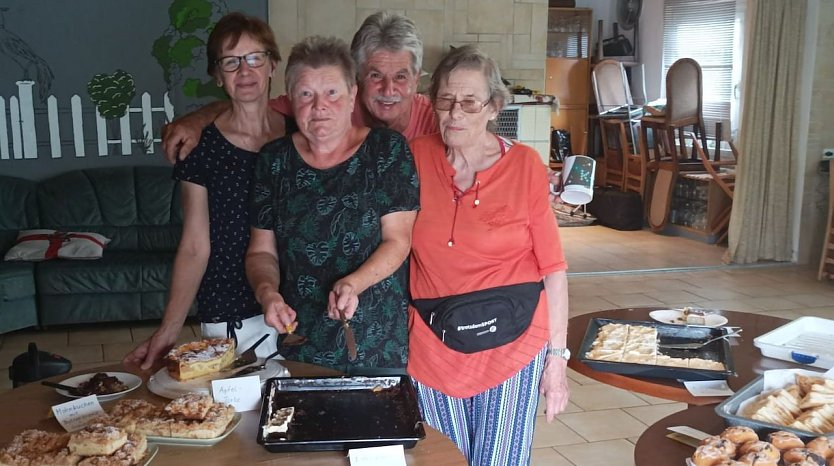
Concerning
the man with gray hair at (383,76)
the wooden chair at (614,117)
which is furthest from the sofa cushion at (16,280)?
the wooden chair at (614,117)

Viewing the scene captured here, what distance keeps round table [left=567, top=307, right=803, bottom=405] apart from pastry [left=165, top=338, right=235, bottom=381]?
0.93 m

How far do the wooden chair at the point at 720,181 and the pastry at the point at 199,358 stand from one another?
655cm

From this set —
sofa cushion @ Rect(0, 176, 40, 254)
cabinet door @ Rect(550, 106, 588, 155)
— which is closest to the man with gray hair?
sofa cushion @ Rect(0, 176, 40, 254)

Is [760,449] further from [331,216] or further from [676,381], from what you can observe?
[331,216]

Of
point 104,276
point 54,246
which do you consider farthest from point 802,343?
point 54,246

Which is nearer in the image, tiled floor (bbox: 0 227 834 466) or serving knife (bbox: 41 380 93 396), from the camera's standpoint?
serving knife (bbox: 41 380 93 396)

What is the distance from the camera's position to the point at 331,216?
1897mm

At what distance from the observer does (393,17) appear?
88.4 inches

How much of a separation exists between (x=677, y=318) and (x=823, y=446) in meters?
1.17

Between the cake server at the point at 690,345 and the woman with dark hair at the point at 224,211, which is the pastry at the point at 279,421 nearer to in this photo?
the woman with dark hair at the point at 224,211

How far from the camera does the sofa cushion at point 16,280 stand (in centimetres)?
479

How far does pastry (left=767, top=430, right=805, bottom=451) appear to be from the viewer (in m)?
1.53

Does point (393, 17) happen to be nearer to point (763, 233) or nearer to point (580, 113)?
point (763, 233)

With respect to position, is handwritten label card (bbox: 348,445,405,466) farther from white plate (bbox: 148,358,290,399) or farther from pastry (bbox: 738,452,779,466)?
pastry (bbox: 738,452,779,466)
